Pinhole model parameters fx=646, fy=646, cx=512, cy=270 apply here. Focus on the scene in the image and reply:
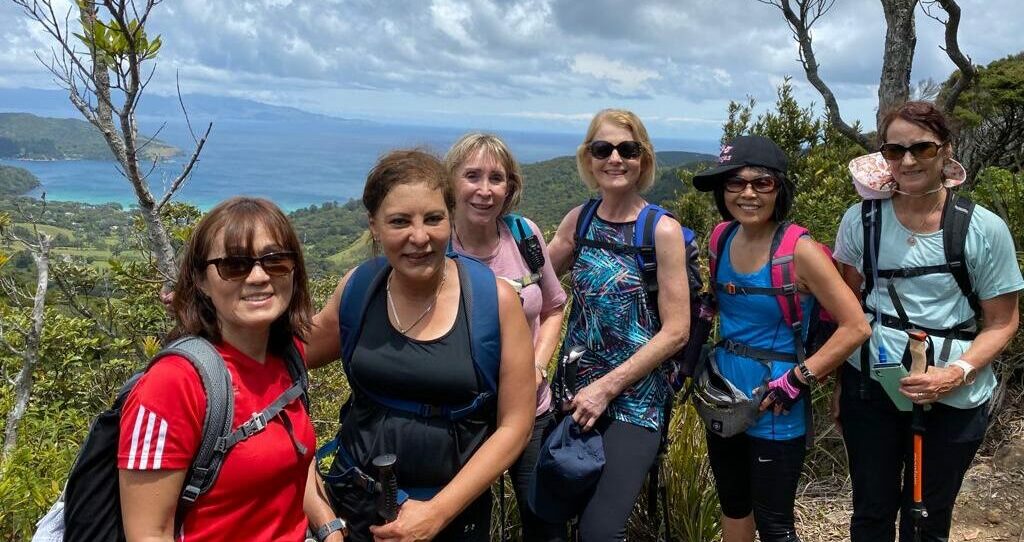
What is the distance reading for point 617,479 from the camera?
2.38m

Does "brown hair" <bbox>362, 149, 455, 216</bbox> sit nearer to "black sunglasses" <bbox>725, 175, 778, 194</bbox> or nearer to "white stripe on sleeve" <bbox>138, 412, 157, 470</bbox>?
"white stripe on sleeve" <bbox>138, 412, 157, 470</bbox>

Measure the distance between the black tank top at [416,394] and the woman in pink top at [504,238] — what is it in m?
0.70

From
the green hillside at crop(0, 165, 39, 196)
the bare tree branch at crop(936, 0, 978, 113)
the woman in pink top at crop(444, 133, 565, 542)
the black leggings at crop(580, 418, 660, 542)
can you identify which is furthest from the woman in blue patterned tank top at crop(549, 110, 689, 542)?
the green hillside at crop(0, 165, 39, 196)

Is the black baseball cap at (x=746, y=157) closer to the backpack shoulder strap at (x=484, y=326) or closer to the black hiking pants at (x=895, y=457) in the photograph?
the black hiking pants at (x=895, y=457)

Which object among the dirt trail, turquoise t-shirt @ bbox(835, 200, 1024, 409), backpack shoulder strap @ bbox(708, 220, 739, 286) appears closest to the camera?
turquoise t-shirt @ bbox(835, 200, 1024, 409)

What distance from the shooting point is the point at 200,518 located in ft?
4.86

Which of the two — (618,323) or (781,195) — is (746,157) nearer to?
(781,195)

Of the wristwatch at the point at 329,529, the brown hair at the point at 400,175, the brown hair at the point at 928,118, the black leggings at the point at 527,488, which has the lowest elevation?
the black leggings at the point at 527,488

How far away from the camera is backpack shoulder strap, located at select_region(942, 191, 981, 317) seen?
2.19 meters

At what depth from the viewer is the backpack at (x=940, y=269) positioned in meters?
2.20

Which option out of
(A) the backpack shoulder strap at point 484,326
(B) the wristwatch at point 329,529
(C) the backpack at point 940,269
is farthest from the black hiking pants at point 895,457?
(B) the wristwatch at point 329,529

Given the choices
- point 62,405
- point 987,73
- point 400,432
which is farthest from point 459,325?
point 987,73

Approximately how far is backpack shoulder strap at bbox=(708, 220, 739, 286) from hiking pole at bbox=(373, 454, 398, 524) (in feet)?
4.83

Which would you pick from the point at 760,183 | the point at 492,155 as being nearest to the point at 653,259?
the point at 760,183
